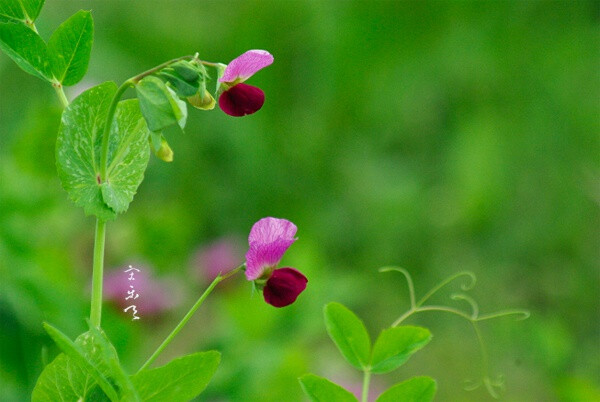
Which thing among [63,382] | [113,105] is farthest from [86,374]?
[113,105]

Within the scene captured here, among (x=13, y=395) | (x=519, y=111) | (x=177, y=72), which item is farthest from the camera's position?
(x=519, y=111)

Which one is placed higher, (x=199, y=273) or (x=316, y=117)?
(x=316, y=117)

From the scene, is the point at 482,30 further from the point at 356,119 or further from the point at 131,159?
the point at 131,159

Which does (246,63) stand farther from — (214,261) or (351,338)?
(214,261)

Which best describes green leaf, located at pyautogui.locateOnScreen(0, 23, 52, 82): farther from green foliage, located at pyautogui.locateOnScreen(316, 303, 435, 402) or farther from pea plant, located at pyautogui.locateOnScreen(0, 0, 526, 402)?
green foliage, located at pyautogui.locateOnScreen(316, 303, 435, 402)

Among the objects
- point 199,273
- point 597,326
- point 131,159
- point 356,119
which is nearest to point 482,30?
point 356,119

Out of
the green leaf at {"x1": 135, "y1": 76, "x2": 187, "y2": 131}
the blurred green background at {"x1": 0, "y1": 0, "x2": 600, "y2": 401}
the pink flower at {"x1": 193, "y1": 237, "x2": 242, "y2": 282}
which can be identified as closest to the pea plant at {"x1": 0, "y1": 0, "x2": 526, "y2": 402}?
the green leaf at {"x1": 135, "y1": 76, "x2": 187, "y2": 131}

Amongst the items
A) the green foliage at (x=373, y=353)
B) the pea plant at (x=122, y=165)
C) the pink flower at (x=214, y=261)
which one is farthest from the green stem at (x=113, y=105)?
the pink flower at (x=214, y=261)

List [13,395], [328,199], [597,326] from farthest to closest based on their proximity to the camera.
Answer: [328,199] → [597,326] → [13,395]
